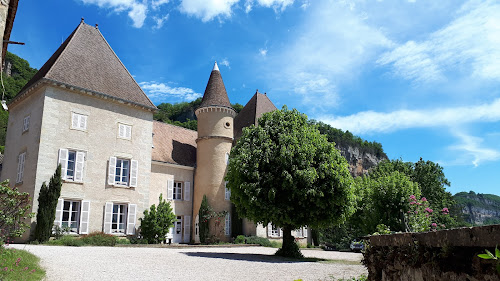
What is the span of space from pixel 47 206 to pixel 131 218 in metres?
4.99

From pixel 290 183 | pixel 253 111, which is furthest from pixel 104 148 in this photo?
pixel 253 111

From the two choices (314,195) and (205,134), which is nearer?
(314,195)

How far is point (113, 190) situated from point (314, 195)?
12.4 m

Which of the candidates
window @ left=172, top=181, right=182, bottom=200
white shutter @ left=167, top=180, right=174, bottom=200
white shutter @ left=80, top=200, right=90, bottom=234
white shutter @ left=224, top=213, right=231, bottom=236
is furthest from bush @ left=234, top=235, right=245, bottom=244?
white shutter @ left=80, top=200, right=90, bottom=234

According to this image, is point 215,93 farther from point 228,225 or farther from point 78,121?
point 78,121

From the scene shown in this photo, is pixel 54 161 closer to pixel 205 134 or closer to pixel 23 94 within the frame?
pixel 23 94

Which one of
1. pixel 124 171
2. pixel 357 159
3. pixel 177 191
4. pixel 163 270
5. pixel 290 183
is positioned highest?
pixel 357 159

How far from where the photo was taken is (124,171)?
2344cm

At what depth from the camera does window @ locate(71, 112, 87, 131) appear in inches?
843

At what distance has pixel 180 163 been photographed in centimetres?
2788

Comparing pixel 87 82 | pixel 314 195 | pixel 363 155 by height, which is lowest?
pixel 314 195

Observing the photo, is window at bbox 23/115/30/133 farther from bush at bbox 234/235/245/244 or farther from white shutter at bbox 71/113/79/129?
bush at bbox 234/235/245/244

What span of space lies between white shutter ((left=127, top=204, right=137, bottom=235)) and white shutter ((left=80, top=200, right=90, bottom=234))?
7.97 ft

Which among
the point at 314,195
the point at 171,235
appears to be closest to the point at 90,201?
the point at 171,235
